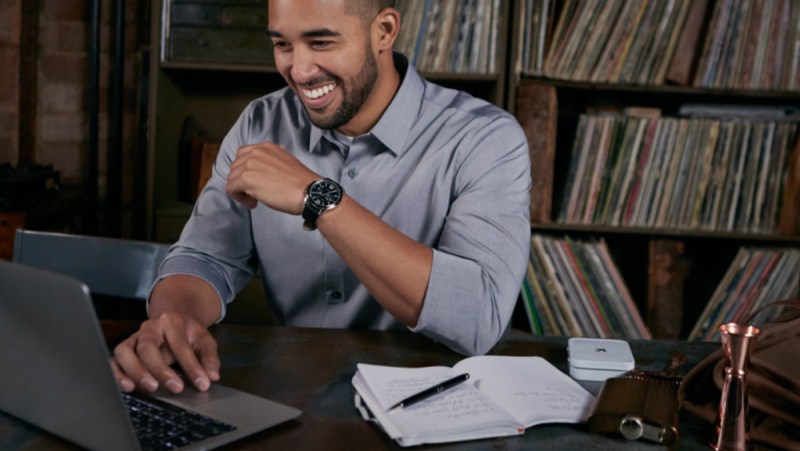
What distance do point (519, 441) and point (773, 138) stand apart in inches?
73.9

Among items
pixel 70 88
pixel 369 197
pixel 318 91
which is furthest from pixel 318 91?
pixel 70 88

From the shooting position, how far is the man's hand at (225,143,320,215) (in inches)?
54.0

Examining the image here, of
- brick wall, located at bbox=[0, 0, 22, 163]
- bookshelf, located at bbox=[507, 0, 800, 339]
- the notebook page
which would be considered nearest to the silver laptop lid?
the notebook page

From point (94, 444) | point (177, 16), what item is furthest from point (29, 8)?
point (94, 444)

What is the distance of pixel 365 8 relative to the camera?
1.61m

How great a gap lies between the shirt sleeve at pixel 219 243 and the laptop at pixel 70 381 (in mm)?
537

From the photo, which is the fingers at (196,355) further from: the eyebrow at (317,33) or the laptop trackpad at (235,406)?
the eyebrow at (317,33)

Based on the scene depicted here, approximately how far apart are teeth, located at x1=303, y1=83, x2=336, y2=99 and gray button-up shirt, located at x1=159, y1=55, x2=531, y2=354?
0.11m

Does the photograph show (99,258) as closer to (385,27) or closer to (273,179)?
(273,179)

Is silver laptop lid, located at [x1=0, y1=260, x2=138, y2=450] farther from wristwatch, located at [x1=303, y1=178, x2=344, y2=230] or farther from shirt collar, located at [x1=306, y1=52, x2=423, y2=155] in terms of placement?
shirt collar, located at [x1=306, y1=52, x2=423, y2=155]

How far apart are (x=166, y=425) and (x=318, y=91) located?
805mm

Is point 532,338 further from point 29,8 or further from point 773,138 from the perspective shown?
point 29,8

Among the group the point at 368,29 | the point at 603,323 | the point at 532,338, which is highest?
the point at 368,29

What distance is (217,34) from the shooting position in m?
2.56
